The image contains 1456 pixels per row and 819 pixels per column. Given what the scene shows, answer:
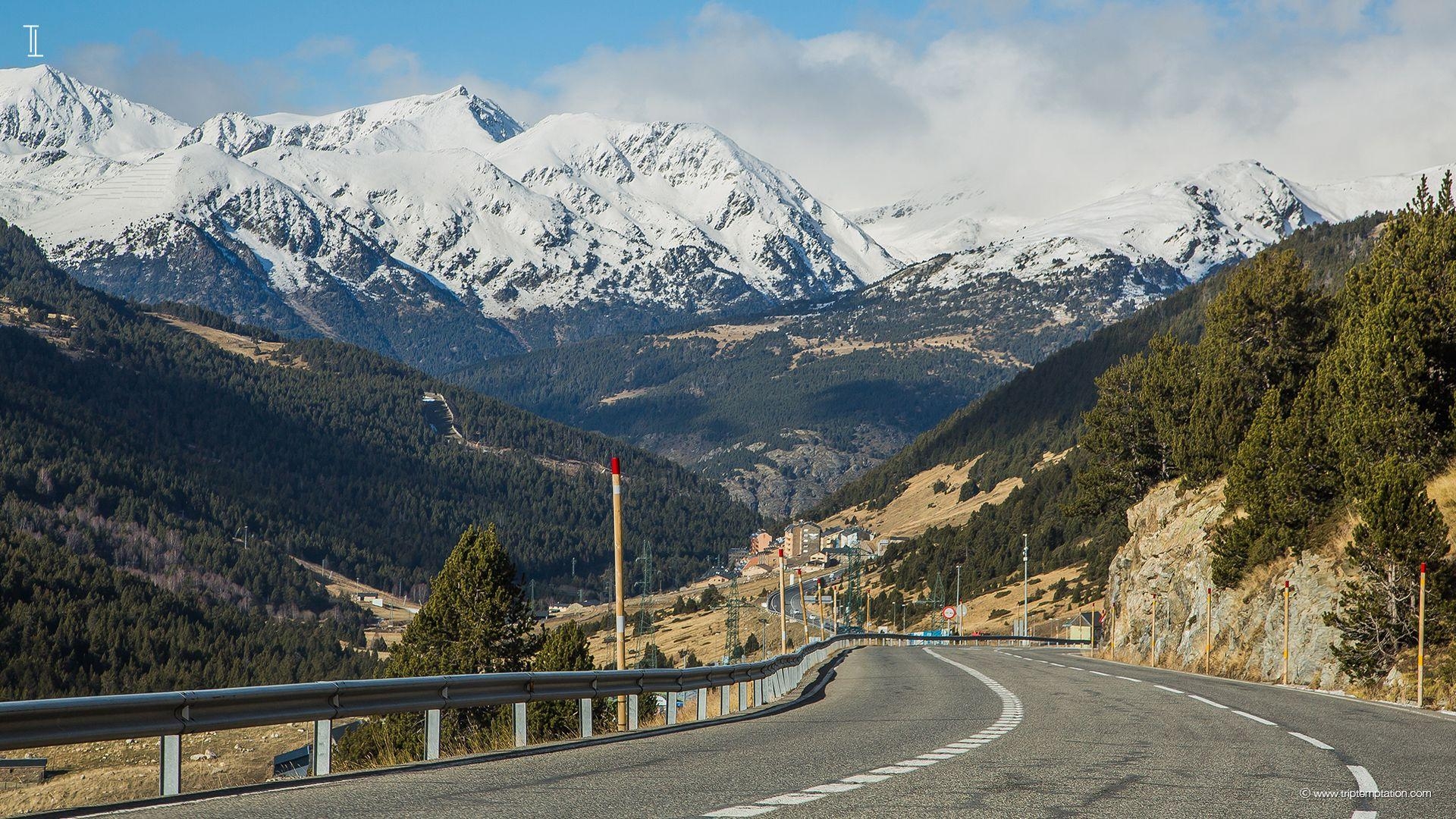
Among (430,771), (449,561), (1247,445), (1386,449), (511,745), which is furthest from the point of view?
(449,561)

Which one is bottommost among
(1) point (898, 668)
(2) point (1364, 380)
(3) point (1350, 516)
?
(1) point (898, 668)

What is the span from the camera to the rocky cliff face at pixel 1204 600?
40.9m

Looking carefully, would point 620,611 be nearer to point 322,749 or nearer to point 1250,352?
point 322,749

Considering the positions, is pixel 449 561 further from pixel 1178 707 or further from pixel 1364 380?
pixel 1178 707

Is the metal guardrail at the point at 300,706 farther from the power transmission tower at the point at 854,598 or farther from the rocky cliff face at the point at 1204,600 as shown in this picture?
the power transmission tower at the point at 854,598

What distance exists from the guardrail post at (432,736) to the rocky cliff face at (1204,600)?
27380 millimetres

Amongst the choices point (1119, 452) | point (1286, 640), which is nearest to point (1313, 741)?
point (1286, 640)

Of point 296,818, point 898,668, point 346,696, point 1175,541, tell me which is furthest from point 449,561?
point 296,818

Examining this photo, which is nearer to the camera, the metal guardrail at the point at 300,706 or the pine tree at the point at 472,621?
the metal guardrail at the point at 300,706

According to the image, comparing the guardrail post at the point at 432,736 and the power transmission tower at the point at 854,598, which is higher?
the guardrail post at the point at 432,736

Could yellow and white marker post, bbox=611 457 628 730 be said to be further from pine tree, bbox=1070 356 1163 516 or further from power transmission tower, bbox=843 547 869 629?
power transmission tower, bbox=843 547 869 629

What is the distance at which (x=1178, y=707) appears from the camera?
77.7 ft

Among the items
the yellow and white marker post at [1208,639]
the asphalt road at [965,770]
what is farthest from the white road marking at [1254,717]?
the yellow and white marker post at [1208,639]

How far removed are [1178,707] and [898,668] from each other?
20835 millimetres
